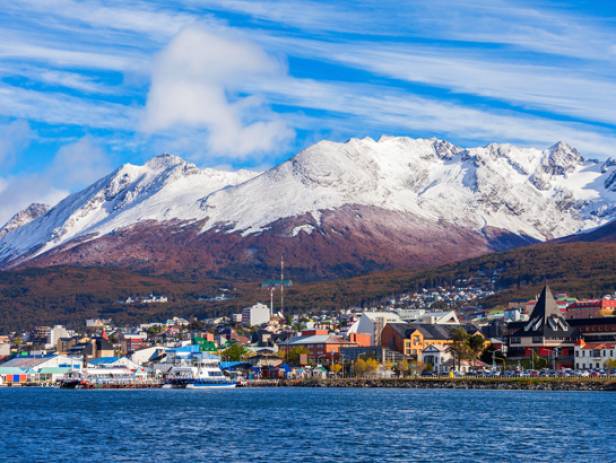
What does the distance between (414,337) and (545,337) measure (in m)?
19.6

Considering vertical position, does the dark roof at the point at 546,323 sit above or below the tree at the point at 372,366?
above

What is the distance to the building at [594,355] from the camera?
141 metres

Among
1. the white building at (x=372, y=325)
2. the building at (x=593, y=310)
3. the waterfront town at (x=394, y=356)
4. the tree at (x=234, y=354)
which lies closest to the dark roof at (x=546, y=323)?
the waterfront town at (x=394, y=356)

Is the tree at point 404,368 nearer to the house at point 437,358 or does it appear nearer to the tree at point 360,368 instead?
the house at point 437,358

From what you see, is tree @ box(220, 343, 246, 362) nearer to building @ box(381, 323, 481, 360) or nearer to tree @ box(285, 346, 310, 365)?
tree @ box(285, 346, 310, 365)

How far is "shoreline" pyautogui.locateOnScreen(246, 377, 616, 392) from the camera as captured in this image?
122 m

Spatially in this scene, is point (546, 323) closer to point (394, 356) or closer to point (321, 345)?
point (394, 356)

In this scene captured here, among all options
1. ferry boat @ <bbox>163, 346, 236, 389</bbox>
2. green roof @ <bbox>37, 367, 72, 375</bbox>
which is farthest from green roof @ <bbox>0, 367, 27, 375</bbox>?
ferry boat @ <bbox>163, 346, 236, 389</bbox>

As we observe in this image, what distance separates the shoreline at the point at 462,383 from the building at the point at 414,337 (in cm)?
1739

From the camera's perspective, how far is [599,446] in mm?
61156

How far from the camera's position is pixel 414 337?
540 ft

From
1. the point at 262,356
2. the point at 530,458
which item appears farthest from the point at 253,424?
the point at 262,356

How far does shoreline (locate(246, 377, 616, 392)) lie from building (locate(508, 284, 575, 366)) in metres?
19.1

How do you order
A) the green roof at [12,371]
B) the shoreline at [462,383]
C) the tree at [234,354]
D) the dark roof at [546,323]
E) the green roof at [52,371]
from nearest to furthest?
the shoreline at [462,383] → the dark roof at [546,323] → the green roof at [12,371] → the green roof at [52,371] → the tree at [234,354]
